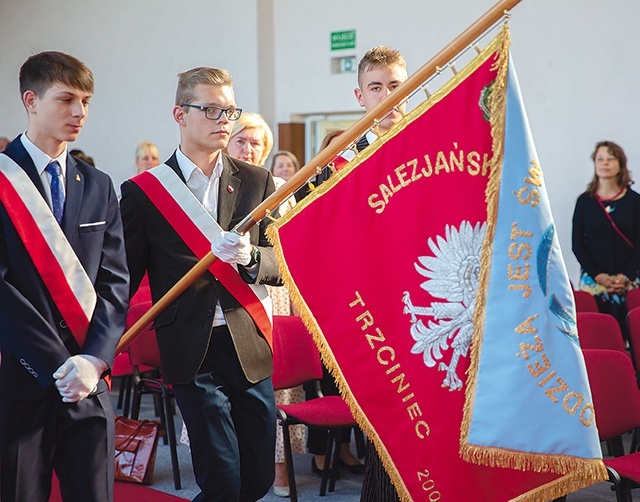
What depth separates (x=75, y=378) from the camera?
2.39 metres

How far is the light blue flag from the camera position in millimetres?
2387

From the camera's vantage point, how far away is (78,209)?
256 cm

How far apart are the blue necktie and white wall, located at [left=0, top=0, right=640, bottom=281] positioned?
Result: 14.5 feet

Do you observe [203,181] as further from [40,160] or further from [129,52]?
[129,52]

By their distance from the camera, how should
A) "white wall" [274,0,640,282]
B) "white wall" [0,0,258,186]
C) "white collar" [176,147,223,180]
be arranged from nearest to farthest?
"white collar" [176,147,223,180]
"white wall" [274,0,640,282]
"white wall" [0,0,258,186]

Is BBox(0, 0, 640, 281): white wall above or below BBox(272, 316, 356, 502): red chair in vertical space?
above

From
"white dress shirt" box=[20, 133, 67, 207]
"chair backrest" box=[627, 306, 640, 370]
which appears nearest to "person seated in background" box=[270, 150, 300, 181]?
"chair backrest" box=[627, 306, 640, 370]

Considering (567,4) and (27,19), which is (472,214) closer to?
(567,4)

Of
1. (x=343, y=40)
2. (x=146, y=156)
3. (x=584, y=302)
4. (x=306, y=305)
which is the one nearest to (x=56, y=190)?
(x=306, y=305)

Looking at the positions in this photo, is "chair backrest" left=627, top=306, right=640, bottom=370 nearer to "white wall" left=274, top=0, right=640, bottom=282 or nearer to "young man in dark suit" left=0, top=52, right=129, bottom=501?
"young man in dark suit" left=0, top=52, right=129, bottom=501

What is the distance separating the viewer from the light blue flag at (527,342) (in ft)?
7.83

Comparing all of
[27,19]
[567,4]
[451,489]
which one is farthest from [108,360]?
[27,19]

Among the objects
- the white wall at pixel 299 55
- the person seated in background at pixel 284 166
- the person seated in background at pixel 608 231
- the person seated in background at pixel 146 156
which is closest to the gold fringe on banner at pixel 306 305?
the person seated in background at pixel 284 166

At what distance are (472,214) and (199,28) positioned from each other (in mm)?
7221
